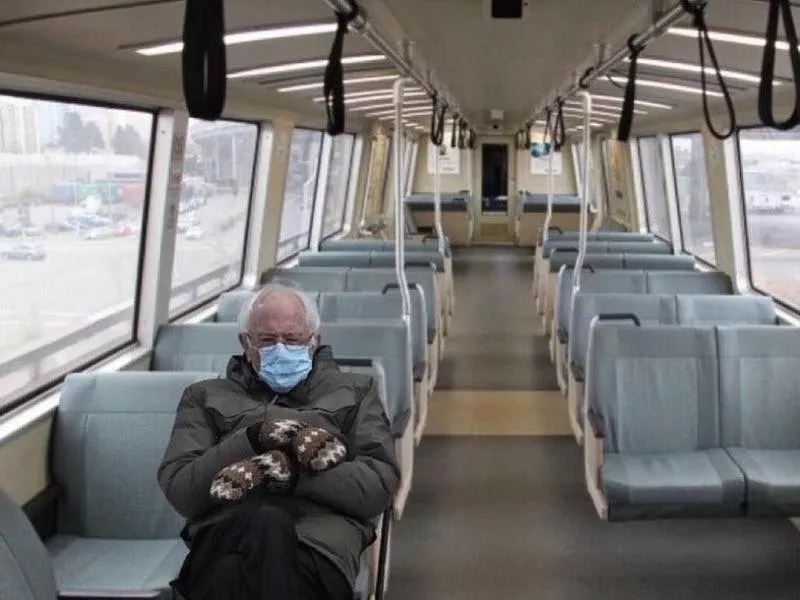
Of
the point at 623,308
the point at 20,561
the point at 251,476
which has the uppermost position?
the point at 623,308

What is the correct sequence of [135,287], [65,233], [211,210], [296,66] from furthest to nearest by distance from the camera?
[211,210]
[296,66]
[135,287]
[65,233]

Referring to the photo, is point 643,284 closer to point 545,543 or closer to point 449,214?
point 545,543

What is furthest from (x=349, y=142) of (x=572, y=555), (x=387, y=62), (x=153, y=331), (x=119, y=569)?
(x=119, y=569)

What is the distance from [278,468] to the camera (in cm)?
242

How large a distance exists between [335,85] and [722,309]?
12.9 ft

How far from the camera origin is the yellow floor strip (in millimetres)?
6605

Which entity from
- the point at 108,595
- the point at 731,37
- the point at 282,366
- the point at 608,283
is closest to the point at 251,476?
the point at 282,366

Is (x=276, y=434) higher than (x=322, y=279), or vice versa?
(x=322, y=279)

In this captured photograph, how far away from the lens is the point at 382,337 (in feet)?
15.9

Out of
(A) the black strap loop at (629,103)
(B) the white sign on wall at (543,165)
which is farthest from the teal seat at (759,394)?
(B) the white sign on wall at (543,165)

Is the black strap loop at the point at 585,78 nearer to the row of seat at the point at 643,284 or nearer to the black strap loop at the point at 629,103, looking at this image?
the row of seat at the point at 643,284

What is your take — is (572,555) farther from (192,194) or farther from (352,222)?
(352,222)

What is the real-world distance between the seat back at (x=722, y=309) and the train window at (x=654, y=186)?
482 centimetres

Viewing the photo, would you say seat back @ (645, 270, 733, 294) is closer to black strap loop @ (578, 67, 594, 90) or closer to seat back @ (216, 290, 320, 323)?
→ black strap loop @ (578, 67, 594, 90)
